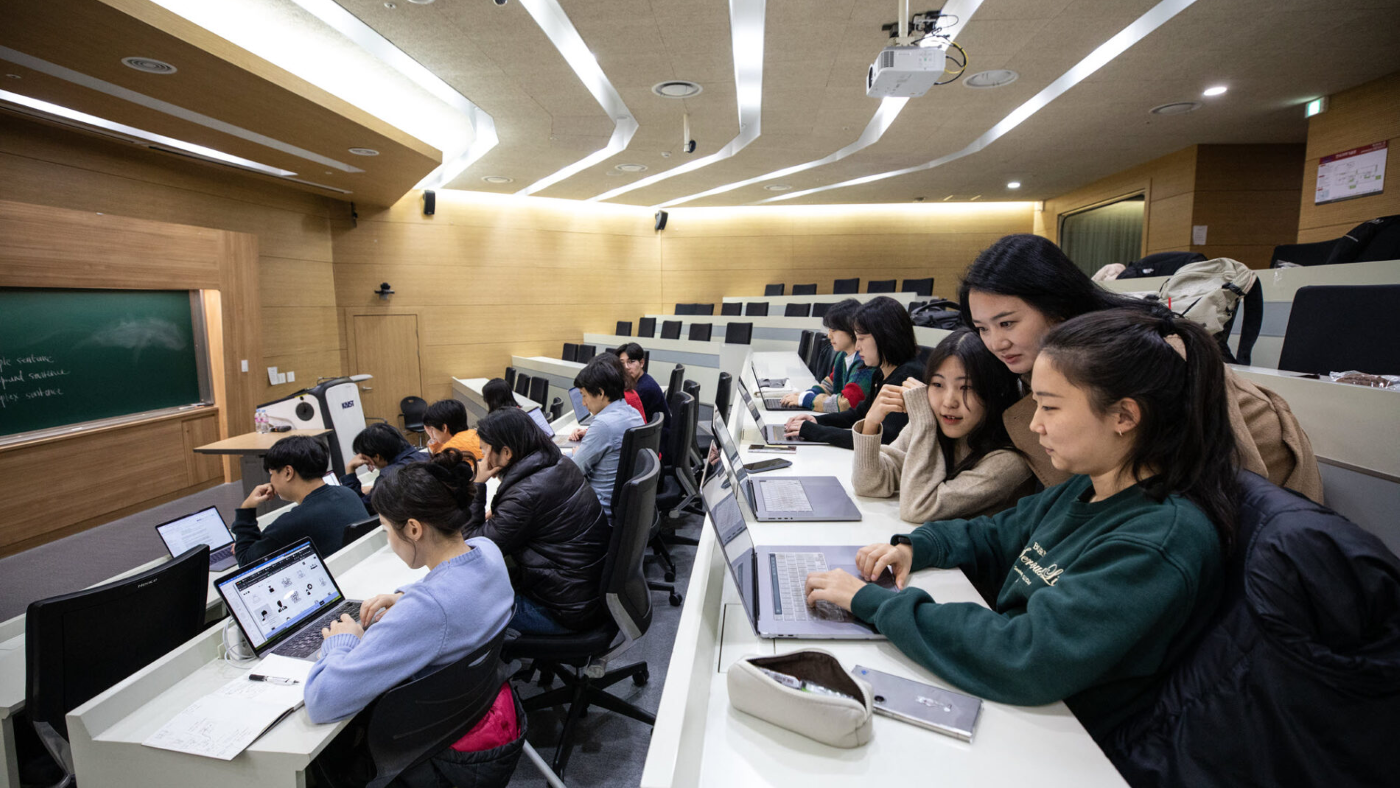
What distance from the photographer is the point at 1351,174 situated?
198 inches

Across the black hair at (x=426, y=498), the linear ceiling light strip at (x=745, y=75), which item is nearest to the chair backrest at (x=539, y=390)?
the linear ceiling light strip at (x=745, y=75)

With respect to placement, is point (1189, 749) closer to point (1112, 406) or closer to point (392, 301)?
point (1112, 406)

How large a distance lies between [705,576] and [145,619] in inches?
66.4

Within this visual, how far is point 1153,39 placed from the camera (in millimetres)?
3945

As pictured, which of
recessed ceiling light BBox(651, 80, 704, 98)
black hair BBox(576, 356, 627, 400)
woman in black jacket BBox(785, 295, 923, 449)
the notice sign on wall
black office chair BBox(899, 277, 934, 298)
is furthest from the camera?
black office chair BBox(899, 277, 934, 298)

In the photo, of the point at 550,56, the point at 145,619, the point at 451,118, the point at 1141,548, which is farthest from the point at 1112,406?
the point at 451,118

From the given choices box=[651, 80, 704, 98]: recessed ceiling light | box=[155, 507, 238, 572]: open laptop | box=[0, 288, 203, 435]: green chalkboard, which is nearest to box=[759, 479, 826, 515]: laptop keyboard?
box=[155, 507, 238, 572]: open laptop

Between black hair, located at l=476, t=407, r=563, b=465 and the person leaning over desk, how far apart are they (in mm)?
735

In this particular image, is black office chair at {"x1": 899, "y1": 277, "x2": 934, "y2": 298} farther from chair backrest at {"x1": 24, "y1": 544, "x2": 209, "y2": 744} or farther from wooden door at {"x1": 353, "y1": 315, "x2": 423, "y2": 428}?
chair backrest at {"x1": 24, "y1": 544, "x2": 209, "y2": 744}

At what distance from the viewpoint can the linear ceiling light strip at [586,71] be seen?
373cm

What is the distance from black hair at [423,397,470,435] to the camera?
3387mm

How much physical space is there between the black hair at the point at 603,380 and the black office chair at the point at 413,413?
5.80 metres

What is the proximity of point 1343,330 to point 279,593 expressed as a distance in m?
3.51

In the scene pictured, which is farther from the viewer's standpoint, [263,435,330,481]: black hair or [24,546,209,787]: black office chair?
[263,435,330,481]: black hair
